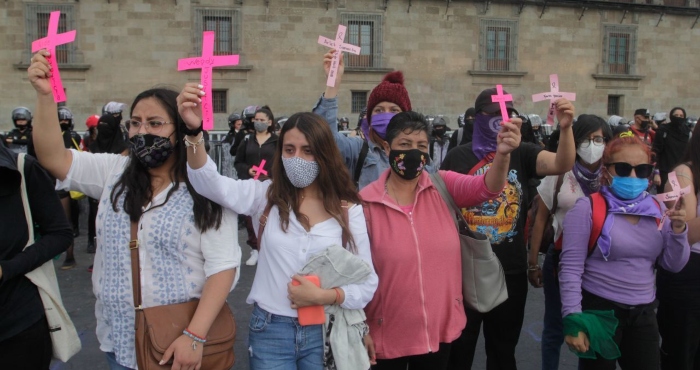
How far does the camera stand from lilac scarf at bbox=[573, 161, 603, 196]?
365 centimetres

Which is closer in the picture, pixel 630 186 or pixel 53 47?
pixel 53 47

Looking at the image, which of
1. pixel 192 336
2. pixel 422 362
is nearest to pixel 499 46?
pixel 422 362

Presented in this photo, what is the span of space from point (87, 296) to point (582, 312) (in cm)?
509

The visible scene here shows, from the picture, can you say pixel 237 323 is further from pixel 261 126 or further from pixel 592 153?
pixel 592 153

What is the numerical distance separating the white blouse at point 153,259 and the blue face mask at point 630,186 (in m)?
2.07

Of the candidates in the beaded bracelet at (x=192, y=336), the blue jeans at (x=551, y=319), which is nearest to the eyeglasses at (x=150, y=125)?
the beaded bracelet at (x=192, y=336)

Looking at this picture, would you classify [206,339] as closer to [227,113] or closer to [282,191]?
[282,191]

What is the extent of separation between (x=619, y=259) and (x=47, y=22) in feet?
71.5

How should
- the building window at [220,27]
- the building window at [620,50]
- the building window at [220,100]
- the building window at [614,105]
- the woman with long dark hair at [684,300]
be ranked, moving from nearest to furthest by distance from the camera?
the woman with long dark hair at [684,300]
the building window at [220,27]
the building window at [220,100]
the building window at [620,50]
the building window at [614,105]

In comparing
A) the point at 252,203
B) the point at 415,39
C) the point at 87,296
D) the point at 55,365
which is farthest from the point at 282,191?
the point at 415,39

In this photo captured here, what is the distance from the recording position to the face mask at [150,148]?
91.0 inches

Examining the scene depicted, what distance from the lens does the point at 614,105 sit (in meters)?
26.3

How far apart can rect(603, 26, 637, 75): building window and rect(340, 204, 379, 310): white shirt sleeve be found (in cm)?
A: 2621

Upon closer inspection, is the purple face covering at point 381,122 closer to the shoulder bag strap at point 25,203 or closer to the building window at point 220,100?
the shoulder bag strap at point 25,203
